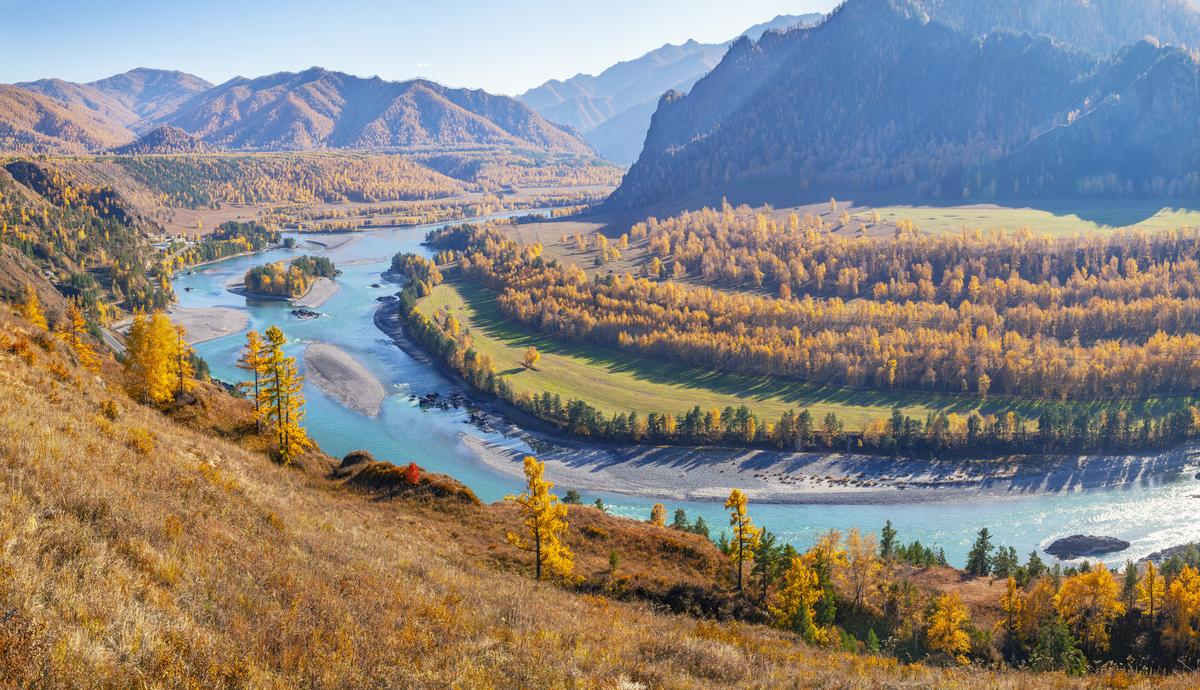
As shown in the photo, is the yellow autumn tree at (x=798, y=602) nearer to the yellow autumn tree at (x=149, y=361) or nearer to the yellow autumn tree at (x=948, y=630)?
the yellow autumn tree at (x=948, y=630)

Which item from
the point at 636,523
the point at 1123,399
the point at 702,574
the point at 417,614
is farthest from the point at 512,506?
the point at 1123,399

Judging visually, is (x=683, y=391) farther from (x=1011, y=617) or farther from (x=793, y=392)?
(x=1011, y=617)

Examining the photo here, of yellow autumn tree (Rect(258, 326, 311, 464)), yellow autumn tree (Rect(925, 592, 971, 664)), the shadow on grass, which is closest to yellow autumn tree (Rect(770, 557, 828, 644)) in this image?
yellow autumn tree (Rect(925, 592, 971, 664))

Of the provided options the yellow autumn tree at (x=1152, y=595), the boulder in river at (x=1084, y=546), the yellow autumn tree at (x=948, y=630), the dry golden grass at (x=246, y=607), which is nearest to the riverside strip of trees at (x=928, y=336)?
the boulder in river at (x=1084, y=546)

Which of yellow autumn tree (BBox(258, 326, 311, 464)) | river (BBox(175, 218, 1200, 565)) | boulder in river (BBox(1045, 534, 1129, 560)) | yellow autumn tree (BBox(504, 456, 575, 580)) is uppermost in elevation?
yellow autumn tree (BBox(258, 326, 311, 464))

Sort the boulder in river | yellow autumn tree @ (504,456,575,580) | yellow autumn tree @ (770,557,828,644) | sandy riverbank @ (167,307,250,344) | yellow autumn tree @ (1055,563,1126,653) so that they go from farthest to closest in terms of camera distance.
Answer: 1. sandy riverbank @ (167,307,250,344)
2. the boulder in river
3. yellow autumn tree @ (1055,563,1126,653)
4. yellow autumn tree @ (770,557,828,644)
5. yellow autumn tree @ (504,456,575,580)

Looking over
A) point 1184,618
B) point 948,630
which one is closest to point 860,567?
point 948,630

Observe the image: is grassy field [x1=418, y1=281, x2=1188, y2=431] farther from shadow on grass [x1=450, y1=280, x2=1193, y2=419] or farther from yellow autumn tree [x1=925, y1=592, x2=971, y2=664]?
yellow autumn tree [x1=925, y1=592, x2=971, y2=664]

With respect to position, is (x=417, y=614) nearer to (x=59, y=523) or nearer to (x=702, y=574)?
(x=59, y=523)

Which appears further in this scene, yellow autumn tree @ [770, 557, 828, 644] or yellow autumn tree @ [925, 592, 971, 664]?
yellow autumn tree @ [925, 592, 971, 664]
